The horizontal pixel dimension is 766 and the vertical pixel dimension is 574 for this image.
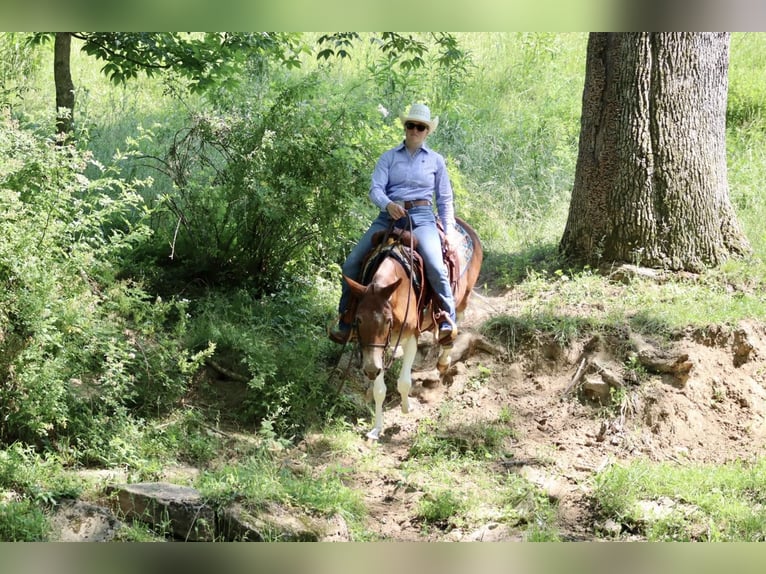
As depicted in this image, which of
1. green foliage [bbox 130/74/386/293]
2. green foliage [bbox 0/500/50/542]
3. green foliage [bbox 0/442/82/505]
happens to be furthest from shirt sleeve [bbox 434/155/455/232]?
green foliage [bbox 0/500/50/542]

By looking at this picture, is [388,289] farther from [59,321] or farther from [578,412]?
[59,321]

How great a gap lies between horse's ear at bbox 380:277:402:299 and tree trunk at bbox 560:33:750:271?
3.72 meters

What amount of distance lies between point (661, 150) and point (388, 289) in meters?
4.26

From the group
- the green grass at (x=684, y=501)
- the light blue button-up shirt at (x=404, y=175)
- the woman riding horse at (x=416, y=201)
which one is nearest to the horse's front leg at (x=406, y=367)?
the woman riding horse at (x=416, y=201)

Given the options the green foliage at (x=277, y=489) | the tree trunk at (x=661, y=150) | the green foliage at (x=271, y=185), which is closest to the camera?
the green foliage at (x=277, y=489)

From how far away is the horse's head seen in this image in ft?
23.4

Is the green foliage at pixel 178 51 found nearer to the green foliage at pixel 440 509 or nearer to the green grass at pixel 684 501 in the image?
the green foliage at pixel 440 509

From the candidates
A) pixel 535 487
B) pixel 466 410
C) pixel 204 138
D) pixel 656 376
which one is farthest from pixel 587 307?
pixel 204 138

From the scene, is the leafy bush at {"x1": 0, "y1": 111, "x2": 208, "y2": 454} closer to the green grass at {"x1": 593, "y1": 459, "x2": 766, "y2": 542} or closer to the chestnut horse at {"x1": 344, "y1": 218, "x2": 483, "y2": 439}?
the chestnut horse at {"x1": 344, "y1": 218, "x2": 483, "y2": 439}

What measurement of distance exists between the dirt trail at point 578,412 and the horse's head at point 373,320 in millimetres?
1081

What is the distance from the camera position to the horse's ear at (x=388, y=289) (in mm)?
7117

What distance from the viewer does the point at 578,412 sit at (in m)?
8.41

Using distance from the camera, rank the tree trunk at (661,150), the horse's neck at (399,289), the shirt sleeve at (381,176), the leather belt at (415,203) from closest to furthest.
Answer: the horse's neck at (399,289)
the shirt sleeve at (381,176)
the leather belt at (415,203)
the tree trunk at (661,150)

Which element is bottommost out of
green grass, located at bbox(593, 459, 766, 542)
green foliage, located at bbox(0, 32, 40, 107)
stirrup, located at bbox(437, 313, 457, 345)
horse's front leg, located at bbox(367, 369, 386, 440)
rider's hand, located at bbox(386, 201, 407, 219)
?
green grass, located at bbox(593, 459, 766, 542)
